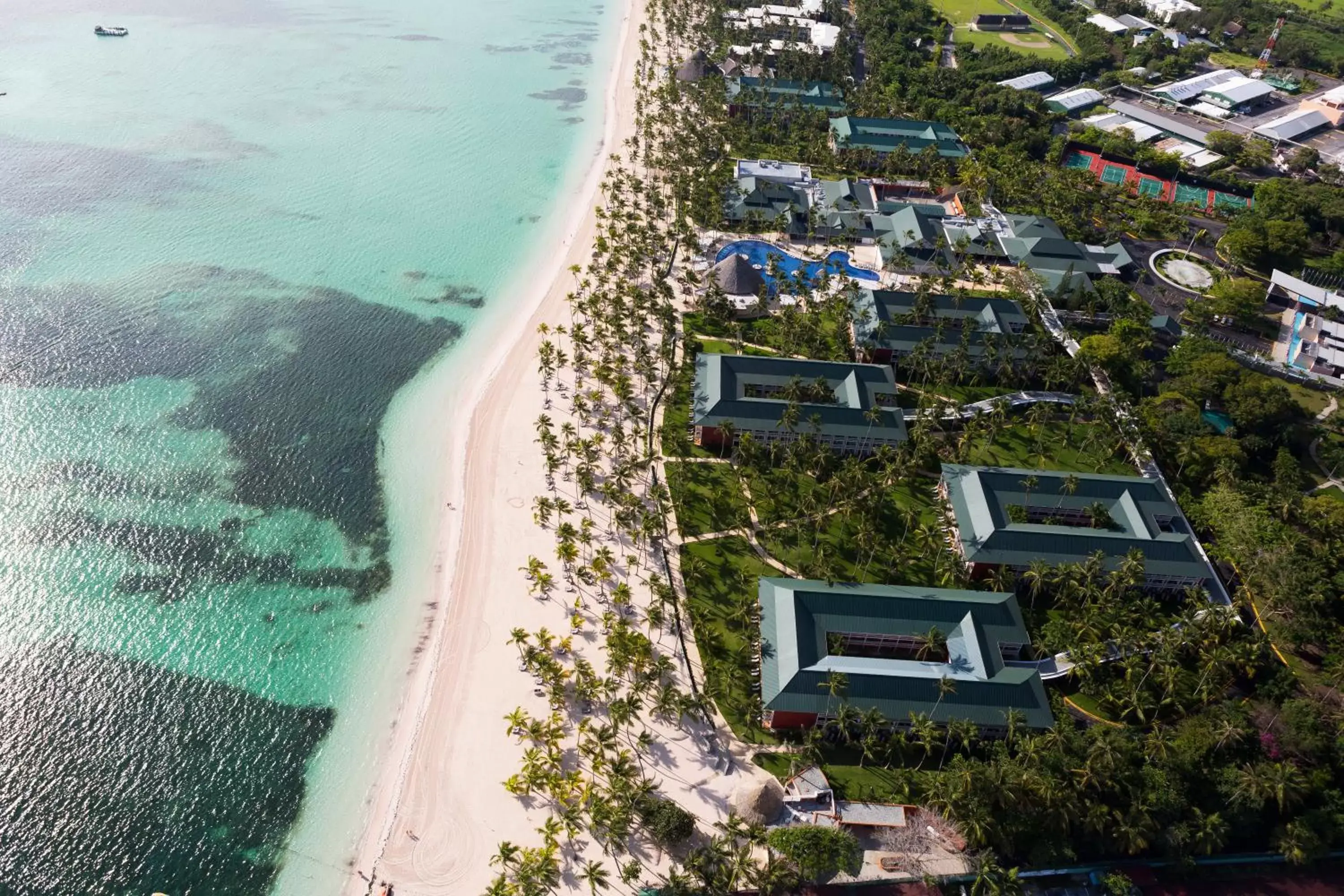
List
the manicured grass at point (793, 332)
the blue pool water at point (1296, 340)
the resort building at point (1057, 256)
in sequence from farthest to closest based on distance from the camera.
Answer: the resort building at point (1057, 256) → the blue pool water at point (1296, 340) → the manicured grass at point (793, 332)

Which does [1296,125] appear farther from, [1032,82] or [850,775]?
[850,775]

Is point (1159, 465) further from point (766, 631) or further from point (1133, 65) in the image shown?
point (1133, 65)

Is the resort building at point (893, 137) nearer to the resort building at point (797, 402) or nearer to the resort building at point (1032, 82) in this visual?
the resort building at point (1032, 82)

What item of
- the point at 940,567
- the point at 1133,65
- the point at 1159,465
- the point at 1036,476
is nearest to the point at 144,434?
the point at 940,567

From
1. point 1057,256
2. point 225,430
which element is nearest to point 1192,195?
point 1057,256

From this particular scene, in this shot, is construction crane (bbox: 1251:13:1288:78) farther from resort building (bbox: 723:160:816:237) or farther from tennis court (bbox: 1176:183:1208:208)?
resort building (bbox: 723:160:816:237)

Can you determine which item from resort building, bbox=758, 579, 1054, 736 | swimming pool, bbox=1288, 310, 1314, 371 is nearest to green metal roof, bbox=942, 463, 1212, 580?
resort building, bbox=758, 579, 1054, 736

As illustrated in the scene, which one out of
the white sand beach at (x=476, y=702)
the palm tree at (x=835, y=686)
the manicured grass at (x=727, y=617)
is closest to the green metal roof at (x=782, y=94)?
the white sand beach at (x=476, y=702)
